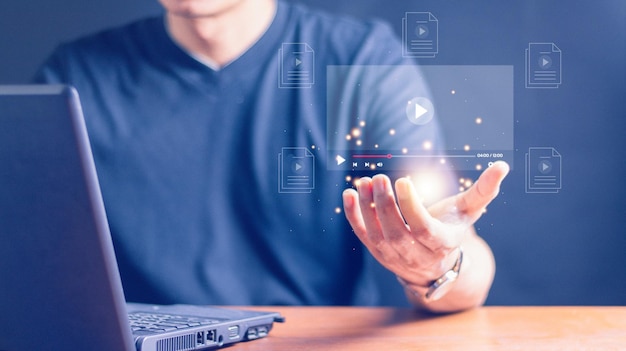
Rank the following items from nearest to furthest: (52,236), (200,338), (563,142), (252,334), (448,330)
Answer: (52,236) → (200,338) → (252,334) → (448,330) → (563,142)

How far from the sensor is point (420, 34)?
4.77ft

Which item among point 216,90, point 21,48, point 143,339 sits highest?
point 21,48

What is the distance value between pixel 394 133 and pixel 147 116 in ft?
1.90

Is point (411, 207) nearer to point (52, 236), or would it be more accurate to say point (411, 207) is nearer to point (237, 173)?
point (52, 236)

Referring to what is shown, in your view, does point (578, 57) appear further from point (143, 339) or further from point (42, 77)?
point (42, 77)

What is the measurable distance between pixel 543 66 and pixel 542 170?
0.78ft

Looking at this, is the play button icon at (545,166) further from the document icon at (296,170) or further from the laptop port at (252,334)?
the laptop port at (252,334)

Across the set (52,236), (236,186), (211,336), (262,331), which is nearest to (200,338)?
(211,336)

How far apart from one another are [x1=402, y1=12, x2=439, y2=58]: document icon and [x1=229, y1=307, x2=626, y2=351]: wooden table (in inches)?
23.5

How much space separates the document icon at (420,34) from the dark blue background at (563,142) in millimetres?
15

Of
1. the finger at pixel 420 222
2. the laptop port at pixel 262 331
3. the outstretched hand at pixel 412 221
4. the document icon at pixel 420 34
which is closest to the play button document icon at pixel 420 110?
the document icon at pixel 420 34

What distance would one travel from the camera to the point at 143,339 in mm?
725

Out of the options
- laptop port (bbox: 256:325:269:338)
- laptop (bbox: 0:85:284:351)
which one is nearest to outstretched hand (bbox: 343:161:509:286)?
laptop port (bbox: 256:325:269:338)

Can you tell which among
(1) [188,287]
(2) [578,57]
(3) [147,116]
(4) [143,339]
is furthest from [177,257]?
(2) [578,57]
